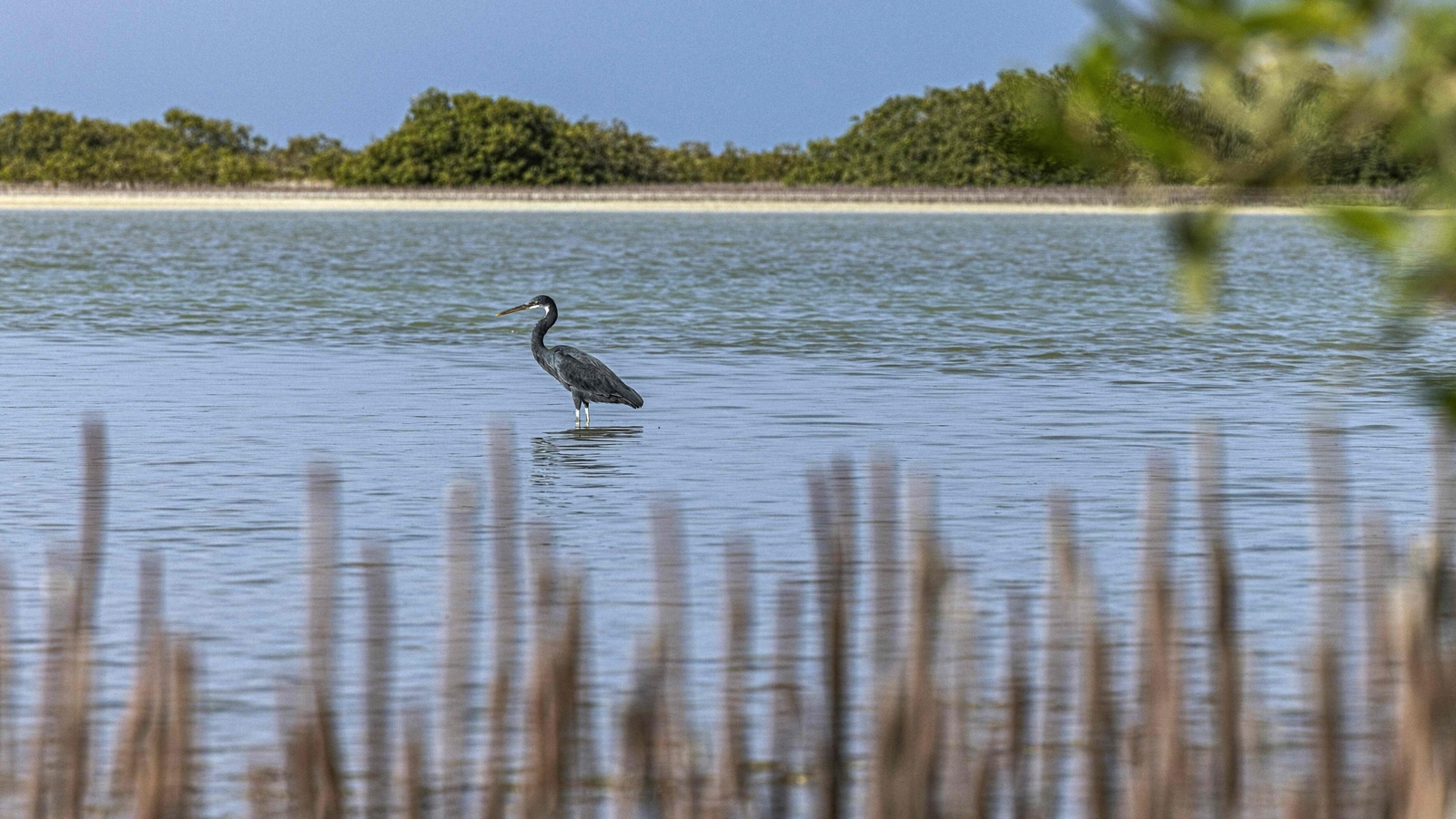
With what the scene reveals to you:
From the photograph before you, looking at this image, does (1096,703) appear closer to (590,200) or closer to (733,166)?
(590,200)

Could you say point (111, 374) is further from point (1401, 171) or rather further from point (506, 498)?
point (1401, 171)

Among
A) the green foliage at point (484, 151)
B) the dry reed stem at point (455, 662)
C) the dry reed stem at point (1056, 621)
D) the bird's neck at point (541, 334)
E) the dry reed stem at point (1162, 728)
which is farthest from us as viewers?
the green foliage at point (484, 151)

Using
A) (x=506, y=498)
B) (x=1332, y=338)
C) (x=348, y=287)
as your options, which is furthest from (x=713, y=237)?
(x=506, y=498)

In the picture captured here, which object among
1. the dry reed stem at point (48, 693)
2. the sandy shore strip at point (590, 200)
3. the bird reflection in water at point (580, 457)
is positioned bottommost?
the sandy shore strip at point (590, 200)

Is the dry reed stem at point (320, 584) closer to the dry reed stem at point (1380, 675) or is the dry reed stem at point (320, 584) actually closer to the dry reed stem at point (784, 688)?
the dry reed stem at point (784, 688)

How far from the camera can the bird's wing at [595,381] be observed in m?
14.6

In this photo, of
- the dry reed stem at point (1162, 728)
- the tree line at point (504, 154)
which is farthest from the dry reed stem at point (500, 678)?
the tree line at point (504, 154)

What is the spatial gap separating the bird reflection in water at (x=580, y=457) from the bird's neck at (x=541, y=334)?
1028 millimetres

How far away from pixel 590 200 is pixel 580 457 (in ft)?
296

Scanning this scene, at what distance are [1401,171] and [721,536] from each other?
87.6 m

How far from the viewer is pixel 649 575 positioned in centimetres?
866

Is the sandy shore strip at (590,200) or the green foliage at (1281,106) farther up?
the green foliage at (1281,106)

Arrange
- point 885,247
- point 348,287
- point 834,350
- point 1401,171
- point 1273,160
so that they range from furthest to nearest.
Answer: point 1401,171, point 885,247, point 348,287, point 834,350, point 1273,160

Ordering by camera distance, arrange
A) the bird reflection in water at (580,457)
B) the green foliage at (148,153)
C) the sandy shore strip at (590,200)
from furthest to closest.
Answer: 1. the green foliage at (148,153)
2. the sandy shore strip at (590,200)
3. the bird reflection in water at (580,457)
